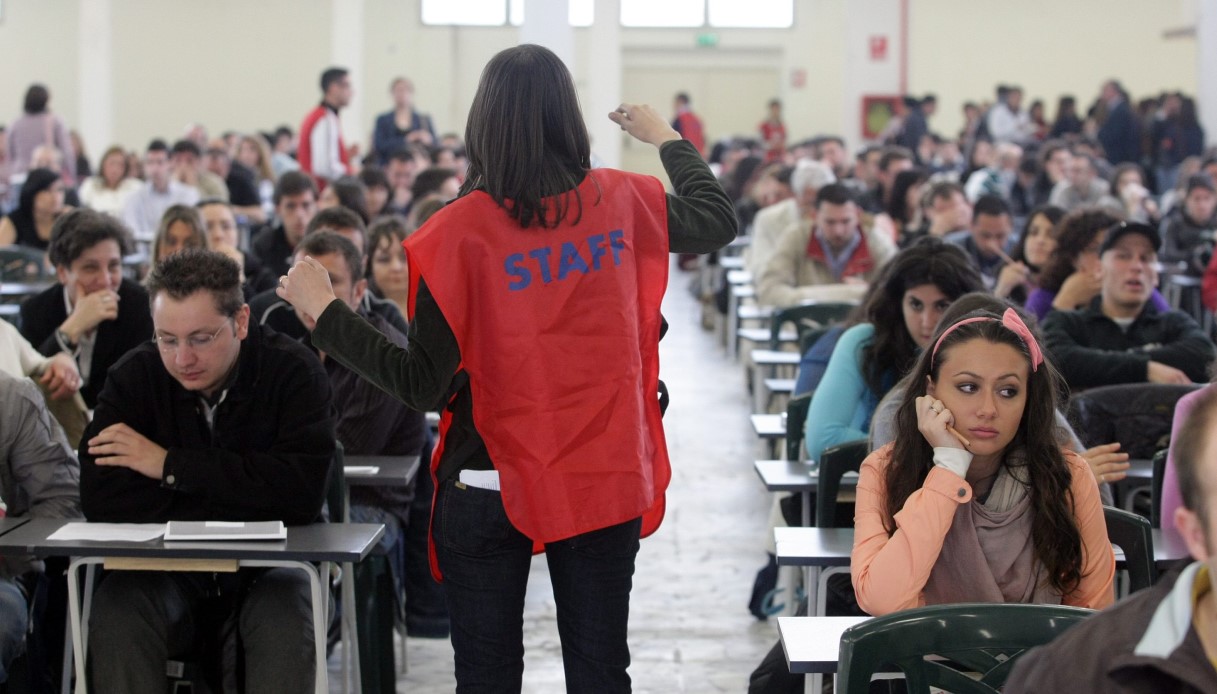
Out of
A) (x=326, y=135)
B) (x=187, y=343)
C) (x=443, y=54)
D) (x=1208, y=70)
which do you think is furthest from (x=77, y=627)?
(x=443, y=54)

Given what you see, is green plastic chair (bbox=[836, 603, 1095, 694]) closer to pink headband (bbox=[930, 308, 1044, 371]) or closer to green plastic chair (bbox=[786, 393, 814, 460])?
pink headband (bbox=[930, 308, 1044, 371])

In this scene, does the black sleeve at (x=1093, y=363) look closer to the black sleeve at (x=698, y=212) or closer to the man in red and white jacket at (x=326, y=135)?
the black sleeve at (x=698, y=212)

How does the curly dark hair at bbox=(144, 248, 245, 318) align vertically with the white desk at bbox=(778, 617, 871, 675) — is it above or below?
above

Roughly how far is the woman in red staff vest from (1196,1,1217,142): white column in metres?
10.0

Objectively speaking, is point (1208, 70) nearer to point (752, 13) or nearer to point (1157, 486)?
point (752, 13)

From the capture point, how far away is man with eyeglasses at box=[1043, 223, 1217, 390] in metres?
4.11

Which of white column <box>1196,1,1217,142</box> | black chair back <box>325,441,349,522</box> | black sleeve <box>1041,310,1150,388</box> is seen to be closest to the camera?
black chair back <box>325,441,349,522</box>

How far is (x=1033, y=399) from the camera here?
2434 millimetres

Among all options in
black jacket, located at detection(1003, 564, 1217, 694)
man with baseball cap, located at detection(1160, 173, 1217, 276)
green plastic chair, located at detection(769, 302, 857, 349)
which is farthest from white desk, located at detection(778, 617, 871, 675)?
man with baseball cap, located at detection(1160, 173, 1217, 276)

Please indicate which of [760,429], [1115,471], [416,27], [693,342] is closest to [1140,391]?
[1115,471]

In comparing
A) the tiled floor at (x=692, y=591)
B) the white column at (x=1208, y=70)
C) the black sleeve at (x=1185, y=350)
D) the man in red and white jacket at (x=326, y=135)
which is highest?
the white column at (x=1208, y=70)

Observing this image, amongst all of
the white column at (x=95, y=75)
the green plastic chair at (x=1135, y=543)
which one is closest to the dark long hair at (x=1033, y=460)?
the green plastic chair at (x=1135, y=543)

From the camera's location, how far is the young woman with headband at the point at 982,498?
2283mm

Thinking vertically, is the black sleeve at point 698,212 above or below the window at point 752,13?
below
